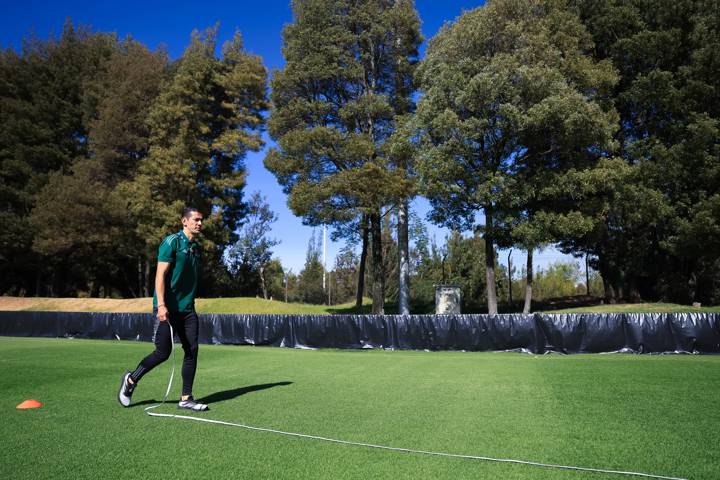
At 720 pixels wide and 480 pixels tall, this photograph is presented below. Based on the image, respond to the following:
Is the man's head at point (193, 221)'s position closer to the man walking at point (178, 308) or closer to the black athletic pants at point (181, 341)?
the man walking at point (178, 308)

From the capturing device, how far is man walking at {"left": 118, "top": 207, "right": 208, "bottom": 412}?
5000 millimetres

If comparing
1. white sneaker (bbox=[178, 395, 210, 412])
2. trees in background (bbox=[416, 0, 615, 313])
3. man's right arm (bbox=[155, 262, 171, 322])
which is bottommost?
white sneaker (bbox=[178, 395, 210, 412])

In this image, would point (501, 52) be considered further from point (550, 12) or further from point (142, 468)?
point (142, 468)

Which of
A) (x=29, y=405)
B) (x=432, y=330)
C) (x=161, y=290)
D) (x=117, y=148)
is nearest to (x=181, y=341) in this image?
(x=161, y=290)

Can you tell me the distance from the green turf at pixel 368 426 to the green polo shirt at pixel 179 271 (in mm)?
1082

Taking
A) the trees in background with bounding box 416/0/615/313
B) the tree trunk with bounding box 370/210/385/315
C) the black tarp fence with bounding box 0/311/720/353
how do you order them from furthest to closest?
the tree trunk with bounding box 370/210/385/315 → the trees in background with bounding box 416/0/615/313 → the black tarp fence with bounding box 0/311/720/353

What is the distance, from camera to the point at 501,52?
23328mm

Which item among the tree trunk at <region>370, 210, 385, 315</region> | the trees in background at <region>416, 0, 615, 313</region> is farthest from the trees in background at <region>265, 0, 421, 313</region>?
the trees in background at <region>416, 0, 615, 313</region>

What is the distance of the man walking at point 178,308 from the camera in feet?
16.4

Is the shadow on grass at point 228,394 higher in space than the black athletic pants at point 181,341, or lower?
lower

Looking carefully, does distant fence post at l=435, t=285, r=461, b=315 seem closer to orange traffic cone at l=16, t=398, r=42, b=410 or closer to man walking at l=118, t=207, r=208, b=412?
man walking at l=118, t=207, r=208, b=412

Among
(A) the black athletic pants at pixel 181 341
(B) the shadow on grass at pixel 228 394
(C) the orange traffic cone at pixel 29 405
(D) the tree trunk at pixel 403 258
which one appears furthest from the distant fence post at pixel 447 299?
(C) the orange traffic cone at pixel 29 405

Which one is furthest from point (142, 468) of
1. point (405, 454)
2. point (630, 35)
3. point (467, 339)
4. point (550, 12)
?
point (630, 35)

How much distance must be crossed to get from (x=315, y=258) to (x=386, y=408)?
5083 cm
